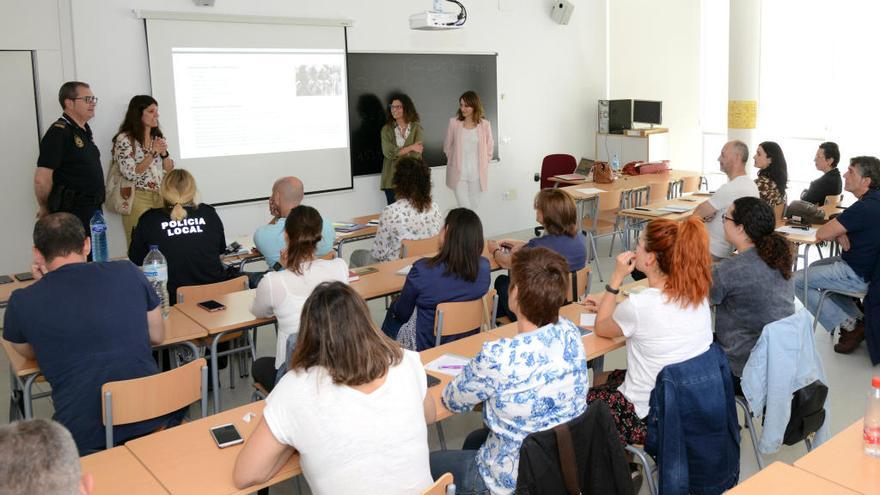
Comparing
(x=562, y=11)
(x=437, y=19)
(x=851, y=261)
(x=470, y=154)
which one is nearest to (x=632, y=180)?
(x=470, y=154)

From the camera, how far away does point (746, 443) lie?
428 centimetres

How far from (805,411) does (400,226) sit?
3126 millimetres

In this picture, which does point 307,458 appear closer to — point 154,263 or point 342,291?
point 342,291

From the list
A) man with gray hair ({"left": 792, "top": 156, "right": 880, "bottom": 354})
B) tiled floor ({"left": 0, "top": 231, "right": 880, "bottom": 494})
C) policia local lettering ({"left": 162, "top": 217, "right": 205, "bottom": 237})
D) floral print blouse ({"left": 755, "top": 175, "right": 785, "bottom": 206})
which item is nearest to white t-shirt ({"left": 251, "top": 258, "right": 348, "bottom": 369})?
tiled floor ({"left": 0, "top": 231, "right": 880, "bottom": 494})

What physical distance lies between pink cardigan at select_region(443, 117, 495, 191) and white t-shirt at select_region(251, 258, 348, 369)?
5143 millimetres

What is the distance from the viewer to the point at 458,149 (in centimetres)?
888

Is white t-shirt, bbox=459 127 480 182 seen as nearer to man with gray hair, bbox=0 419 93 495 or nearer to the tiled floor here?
the tiled floor

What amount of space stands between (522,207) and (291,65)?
369 cm

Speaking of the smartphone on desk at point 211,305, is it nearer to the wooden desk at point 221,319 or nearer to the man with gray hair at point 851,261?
the wooden desk at point 221,319

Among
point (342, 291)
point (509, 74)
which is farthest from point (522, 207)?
point (342, 291)

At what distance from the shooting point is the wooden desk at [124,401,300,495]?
242cm

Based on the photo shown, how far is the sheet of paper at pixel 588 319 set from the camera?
3.94 metres

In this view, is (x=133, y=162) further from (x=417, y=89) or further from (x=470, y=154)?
(x=470, y=154)

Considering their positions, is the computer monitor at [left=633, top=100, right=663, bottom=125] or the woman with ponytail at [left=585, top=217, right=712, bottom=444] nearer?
the woman with ponytail at [left=585, top=217, right=712, bottom=444]
